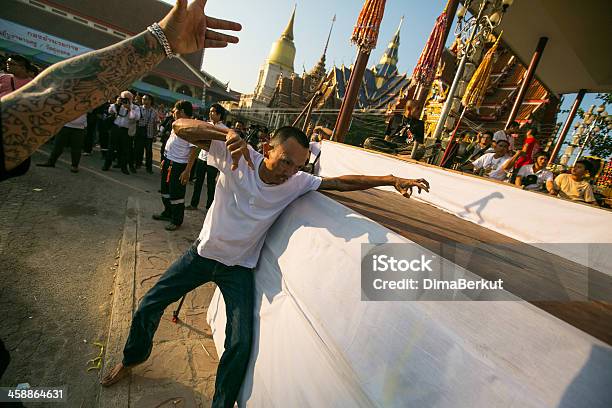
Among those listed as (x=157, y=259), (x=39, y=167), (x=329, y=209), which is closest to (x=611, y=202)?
(x=329, y=209)

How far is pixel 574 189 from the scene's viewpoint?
3.63 meters

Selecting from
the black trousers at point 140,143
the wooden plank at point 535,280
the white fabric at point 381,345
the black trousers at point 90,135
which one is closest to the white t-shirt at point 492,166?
the wooden plank at point 535,280

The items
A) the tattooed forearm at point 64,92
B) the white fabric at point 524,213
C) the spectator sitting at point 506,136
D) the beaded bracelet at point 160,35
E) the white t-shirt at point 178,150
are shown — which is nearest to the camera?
the tattooed forearm at point 64,92

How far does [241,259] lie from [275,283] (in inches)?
13.1

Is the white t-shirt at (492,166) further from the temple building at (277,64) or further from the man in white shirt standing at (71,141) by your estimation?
the temple building at (277,64)

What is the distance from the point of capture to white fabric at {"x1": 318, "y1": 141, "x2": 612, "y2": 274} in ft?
7.57

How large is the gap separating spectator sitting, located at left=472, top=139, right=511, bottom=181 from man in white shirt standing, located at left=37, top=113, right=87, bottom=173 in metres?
7.99

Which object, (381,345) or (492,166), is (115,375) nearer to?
(381,345)

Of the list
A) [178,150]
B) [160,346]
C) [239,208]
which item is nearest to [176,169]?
[178,150]

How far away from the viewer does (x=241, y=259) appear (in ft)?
6.43

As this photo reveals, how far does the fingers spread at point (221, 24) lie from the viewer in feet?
4.56

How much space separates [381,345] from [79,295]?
280 centimetres

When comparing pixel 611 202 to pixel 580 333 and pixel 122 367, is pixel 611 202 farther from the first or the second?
pixel 122 367

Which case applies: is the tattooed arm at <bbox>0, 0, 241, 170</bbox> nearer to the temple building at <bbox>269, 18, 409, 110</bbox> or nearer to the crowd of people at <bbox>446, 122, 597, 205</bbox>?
the crowd of people at <bbox>446, 122, 597, 205</bbox>
